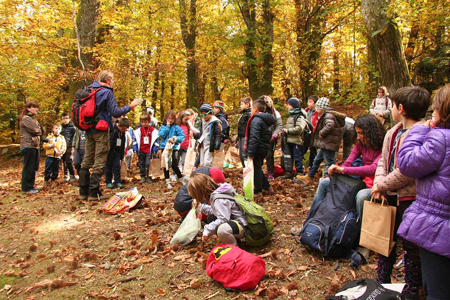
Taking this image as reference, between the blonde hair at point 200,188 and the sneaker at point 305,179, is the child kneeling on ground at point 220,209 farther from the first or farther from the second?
the sneaker at point 305,179

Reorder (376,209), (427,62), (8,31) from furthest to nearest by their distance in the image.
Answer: (427,62) < (8,31) < (376,209)

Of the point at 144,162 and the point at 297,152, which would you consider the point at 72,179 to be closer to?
the point at 144,162

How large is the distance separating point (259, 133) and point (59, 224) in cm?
432

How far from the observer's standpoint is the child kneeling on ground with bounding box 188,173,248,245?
3.90m

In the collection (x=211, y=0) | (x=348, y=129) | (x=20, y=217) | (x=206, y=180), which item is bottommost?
(x=20, y=217)

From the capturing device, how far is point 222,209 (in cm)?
400

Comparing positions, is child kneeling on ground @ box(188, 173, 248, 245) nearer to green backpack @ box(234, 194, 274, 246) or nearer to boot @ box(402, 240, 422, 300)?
green backpack @ box(234, 194, 274, 246)

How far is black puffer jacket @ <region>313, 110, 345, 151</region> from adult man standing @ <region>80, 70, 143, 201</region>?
4.03 meters

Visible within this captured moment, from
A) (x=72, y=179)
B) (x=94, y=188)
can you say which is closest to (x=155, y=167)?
(x=94, y=188)

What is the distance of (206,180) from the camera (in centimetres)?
425

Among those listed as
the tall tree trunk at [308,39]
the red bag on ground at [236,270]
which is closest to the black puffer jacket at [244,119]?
the red bag on ground at [236,270]

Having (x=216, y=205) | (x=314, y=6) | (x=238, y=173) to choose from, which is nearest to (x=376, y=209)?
(x=216, y=205)

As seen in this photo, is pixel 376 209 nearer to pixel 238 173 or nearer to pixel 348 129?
pixel 348 129

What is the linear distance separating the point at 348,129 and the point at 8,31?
11230 millimetres
